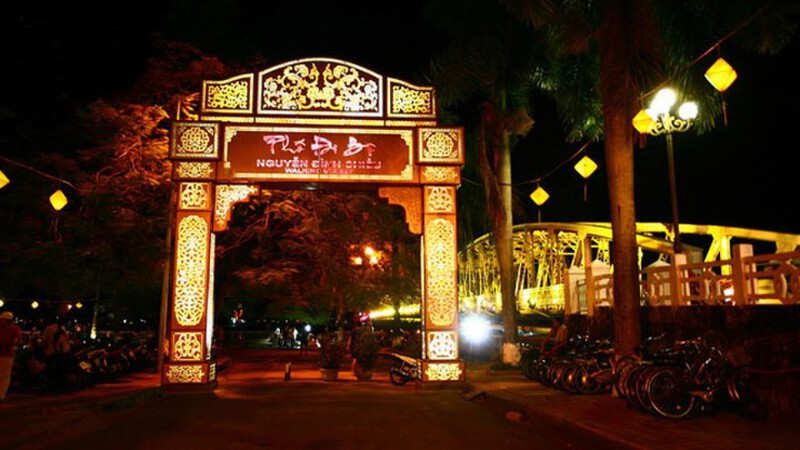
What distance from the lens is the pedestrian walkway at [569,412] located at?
25.6 ft

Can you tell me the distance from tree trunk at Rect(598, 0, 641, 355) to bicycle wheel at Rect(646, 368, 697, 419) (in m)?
1.92

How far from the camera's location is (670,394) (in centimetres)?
915

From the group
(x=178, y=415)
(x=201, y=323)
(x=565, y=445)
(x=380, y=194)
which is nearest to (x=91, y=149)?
(x=201, y=323)

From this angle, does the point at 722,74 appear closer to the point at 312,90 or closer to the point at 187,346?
the point at 312,90

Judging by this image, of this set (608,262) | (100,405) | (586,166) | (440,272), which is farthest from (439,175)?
(608,262)

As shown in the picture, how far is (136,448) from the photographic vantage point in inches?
322

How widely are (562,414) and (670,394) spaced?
156cm

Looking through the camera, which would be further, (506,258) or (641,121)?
(506,258)

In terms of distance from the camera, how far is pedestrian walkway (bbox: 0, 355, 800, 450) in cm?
780

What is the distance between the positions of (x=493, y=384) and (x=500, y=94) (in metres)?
7.87

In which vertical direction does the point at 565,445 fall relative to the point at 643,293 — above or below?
below

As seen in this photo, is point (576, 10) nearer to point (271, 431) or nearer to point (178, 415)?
point (271, 431)

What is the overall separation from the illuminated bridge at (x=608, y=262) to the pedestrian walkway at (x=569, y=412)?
2375 mm

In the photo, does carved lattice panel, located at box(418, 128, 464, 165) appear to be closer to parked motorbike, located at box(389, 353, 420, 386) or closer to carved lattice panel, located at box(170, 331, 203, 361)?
parked motorbike, located at box(389, 353, 420, 386)
